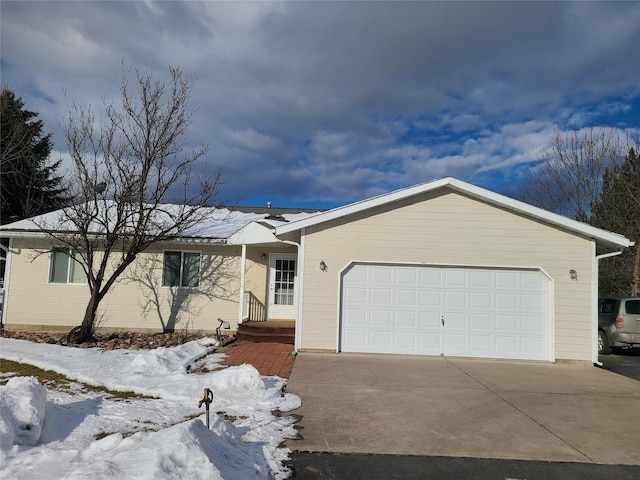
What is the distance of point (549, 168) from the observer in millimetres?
23734

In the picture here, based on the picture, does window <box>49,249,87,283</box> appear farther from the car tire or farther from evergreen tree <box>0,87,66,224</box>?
the car tire

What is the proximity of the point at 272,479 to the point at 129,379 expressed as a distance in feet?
12.6

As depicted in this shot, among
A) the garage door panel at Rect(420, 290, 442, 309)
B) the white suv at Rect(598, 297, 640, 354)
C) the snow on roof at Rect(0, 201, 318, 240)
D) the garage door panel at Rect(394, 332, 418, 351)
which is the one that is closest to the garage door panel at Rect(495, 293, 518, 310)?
the garage door panel at Rect(420, 290, 442, 309)

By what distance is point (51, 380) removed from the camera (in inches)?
270

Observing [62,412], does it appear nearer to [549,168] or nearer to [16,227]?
[16,227]

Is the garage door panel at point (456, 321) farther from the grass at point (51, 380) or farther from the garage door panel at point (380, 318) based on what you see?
the grass at point (51, 380)

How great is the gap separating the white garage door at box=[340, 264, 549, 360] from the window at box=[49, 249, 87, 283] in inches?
322

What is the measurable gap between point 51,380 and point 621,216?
22601 mm

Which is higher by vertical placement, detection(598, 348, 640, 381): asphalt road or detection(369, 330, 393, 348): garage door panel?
detection(369, 330, 393, 348): garage door panel

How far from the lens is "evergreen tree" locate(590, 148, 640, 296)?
63.9 feet

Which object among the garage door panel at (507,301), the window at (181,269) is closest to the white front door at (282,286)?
the window at (181,269)

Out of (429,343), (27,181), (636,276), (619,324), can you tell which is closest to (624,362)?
(619,324)

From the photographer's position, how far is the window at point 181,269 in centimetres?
1330

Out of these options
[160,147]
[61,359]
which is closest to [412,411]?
[61,359]
